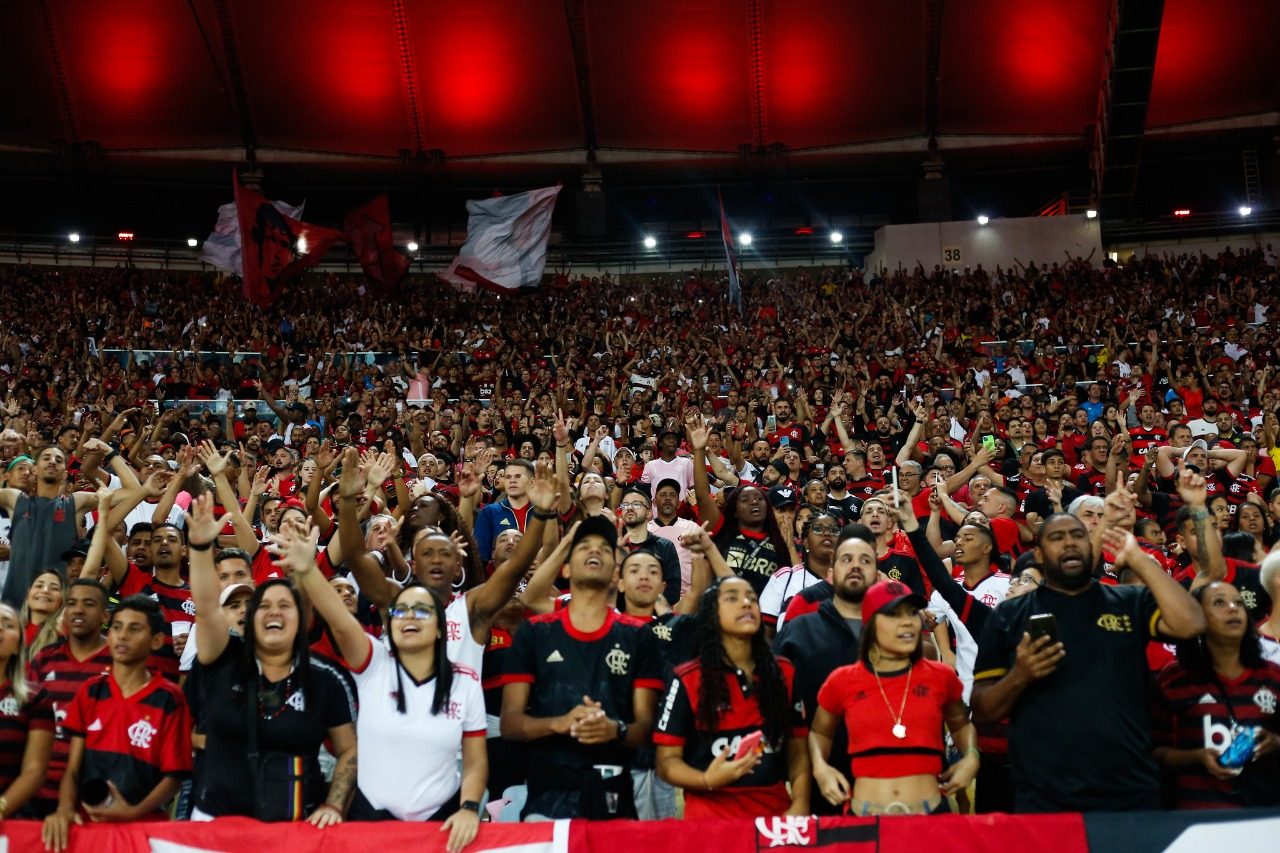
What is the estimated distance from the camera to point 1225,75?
80.4 ft

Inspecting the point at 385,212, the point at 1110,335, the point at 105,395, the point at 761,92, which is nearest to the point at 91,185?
the point at 385,212

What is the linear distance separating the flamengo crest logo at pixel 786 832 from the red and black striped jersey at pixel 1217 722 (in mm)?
1512

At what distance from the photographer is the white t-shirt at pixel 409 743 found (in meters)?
3.91

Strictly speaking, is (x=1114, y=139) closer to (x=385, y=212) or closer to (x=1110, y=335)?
(x=1110, y=335)

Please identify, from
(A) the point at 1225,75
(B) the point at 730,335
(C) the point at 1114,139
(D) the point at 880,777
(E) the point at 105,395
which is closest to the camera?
(D) the point at 880,777

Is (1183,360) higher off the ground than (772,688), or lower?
higher

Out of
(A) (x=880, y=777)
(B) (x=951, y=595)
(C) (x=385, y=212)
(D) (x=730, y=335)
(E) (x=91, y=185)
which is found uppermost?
(E) (x=91, y=185)

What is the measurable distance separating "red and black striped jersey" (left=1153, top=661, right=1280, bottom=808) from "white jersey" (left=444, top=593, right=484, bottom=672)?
2.77 meters

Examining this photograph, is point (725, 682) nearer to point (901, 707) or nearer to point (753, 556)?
point (901, 707)

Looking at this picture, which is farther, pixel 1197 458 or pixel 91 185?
pixel 91 185

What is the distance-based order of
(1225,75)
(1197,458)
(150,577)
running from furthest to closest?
(1225,75) < (1197,458) < (150,577)

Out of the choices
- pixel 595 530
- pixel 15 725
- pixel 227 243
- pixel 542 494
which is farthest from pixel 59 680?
pixel 227 243

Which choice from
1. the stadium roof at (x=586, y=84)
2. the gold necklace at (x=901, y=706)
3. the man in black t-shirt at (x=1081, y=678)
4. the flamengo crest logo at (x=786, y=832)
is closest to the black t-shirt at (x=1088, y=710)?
the man in black t-shirt at (x=1081, y=678)

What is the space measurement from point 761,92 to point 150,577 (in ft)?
71.9
